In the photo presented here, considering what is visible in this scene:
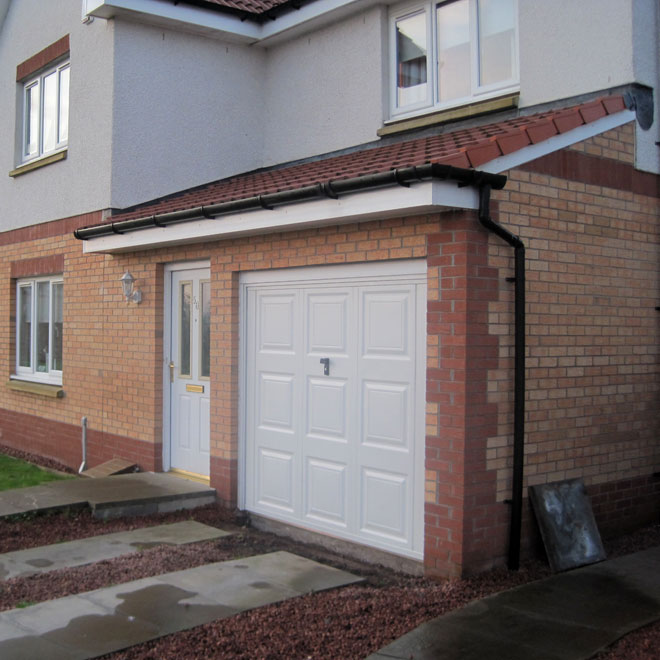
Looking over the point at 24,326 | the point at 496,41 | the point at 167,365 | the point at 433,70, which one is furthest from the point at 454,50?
the point at 24,326

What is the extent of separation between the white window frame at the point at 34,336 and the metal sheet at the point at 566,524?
24.1 feet

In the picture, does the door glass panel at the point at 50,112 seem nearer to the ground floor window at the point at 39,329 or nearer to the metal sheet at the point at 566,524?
the ground floor window at the point at 39,329

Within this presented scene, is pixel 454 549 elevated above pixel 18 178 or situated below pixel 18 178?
below

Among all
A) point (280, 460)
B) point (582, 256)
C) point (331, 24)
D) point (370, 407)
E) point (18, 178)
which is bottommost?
point (280, 460)

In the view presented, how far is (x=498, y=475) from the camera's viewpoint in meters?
5.94

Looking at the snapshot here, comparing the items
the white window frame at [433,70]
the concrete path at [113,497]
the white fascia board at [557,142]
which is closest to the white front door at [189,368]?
the concrete path at [113,497]

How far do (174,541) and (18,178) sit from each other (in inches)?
286

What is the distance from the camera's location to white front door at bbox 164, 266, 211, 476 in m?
8.67

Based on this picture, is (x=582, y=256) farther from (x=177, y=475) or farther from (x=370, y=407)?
(x=177, y=475)

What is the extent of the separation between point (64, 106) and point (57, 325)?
2978 millimetres

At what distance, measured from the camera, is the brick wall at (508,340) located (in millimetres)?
5789

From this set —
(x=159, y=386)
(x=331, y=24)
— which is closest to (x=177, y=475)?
(x=159, y=386)

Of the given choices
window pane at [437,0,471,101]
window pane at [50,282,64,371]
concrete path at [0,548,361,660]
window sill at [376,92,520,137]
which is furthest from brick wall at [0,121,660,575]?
window pane at [50,282,64,371]

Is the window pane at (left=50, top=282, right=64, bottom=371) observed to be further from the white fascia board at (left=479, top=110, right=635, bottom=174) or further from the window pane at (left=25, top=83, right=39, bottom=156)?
the white fascia board at (left=479, top=110, right=635, bottom=174)
